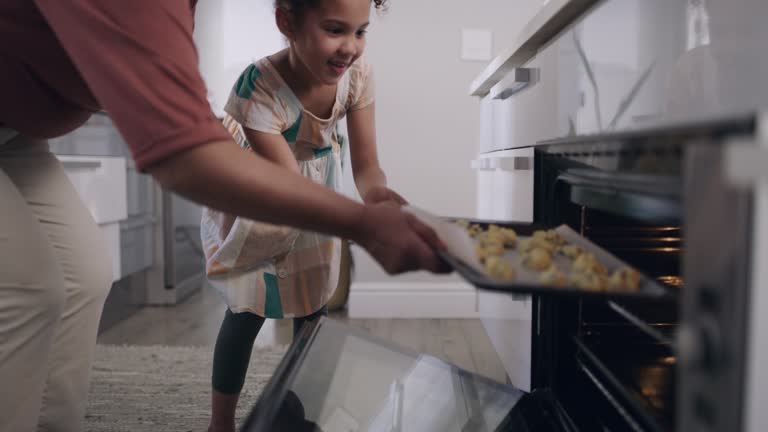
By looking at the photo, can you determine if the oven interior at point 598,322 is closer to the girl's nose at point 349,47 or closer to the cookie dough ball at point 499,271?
the cookie dough ball at point 499,271

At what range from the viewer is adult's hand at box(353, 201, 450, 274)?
0.65 meters

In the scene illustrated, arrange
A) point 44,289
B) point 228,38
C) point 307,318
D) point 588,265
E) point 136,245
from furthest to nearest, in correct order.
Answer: point 228,38 < point 136,245 < point 307,318 < point 44,289 < point 588,265

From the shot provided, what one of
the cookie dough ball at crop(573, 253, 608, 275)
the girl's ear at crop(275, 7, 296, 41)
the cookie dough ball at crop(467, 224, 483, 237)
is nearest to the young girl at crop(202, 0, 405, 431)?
the girl's ear at crop(275, 7, 296, 41)

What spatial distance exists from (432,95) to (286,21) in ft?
4.47

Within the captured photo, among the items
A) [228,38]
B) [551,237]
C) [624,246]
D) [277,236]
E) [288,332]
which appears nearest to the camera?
[551,237]

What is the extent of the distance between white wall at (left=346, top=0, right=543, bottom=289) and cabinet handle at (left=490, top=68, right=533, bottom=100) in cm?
88

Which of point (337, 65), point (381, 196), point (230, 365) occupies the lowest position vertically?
point (230, 365)

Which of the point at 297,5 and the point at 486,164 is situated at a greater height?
the point at 297,5

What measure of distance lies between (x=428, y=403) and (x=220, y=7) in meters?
2.52

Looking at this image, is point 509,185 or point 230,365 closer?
point 230,365

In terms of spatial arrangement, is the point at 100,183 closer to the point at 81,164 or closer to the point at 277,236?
the point at 81,164

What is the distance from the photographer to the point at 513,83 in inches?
51.1

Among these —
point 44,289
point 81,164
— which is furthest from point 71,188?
point 81,164

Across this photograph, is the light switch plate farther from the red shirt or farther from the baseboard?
the red shirt
